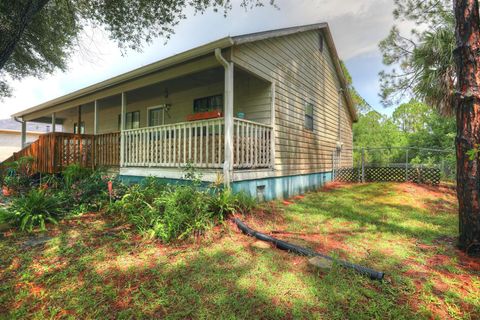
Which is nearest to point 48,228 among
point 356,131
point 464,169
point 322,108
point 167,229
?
point 167,229

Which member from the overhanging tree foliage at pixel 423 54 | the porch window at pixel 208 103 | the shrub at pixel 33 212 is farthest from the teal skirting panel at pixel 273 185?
the overhanging tree foliage at pixel 423 54

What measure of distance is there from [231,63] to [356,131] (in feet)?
102

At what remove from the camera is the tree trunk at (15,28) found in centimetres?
454

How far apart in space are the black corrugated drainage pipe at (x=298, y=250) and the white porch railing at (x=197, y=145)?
5.72 feet

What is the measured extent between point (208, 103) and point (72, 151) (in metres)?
4.99

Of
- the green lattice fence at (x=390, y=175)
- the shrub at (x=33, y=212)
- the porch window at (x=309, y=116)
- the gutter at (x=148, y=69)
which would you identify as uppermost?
the gutter at (x=148, y=69)

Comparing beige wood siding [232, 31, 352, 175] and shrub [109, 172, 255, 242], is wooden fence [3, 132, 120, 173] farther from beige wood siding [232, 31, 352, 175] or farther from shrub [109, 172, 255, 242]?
beige wood siding [232, 31, 352, 175]

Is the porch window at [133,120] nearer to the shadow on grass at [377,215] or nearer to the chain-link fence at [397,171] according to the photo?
the shadow on grass at [377,215]

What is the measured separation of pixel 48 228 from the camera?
15.2ft

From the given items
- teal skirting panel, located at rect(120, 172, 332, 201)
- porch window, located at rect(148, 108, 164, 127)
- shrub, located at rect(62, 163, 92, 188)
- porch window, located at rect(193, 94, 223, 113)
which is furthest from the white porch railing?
porch window, located at rect(148, 108, 164, 127)

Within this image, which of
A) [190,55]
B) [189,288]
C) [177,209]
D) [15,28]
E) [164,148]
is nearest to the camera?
[189,288]

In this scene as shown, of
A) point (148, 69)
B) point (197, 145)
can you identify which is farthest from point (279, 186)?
point (148, 69)

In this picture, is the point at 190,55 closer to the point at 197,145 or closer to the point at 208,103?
the point at 197,145

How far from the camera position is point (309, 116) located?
966 centimetres
